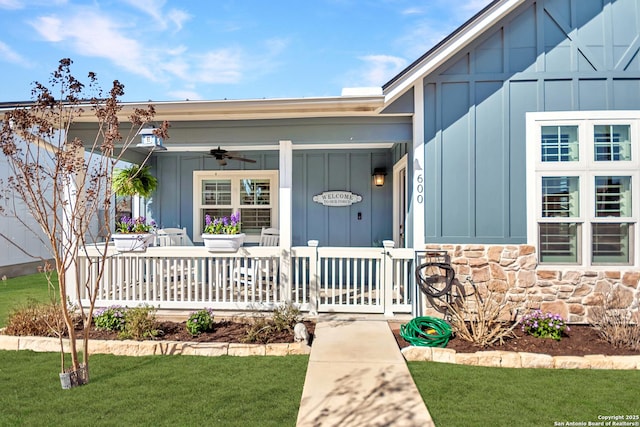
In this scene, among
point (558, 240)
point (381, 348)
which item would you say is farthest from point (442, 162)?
point (381, 348)

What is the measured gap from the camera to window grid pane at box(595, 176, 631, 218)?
4.37 metres

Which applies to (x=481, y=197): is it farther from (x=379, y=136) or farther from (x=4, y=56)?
(x=4, y=56)

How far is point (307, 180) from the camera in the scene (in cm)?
711

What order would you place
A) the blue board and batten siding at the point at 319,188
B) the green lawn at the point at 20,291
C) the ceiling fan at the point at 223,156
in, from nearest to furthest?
the green lawn at the point at 20,291, the ceiling fan at the point at 223,156, the blue board and batten siding at the point at 319,188

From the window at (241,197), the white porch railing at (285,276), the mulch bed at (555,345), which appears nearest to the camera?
the mulch bed at (555,345)

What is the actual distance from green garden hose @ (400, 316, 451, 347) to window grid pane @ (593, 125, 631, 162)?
109 inches

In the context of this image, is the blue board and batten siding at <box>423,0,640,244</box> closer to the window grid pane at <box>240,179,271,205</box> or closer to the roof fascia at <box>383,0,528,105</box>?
the roof fascia at <box>383,0,528,105</box>

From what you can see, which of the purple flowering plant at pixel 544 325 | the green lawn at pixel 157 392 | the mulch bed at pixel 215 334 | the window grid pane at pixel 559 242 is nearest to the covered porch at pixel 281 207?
the mulch bed at pixel 215 334

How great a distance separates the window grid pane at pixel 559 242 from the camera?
175 inches

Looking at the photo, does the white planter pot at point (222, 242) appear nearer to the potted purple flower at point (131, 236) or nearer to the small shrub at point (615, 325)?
the potted purple flower at point (131, 236)

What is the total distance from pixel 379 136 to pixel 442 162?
2.84ft

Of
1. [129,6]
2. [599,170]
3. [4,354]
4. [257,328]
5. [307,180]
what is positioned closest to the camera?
[4,354]

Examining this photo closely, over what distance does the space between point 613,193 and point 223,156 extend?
18.7ft

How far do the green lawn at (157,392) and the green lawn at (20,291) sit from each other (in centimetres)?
Answer: 237
